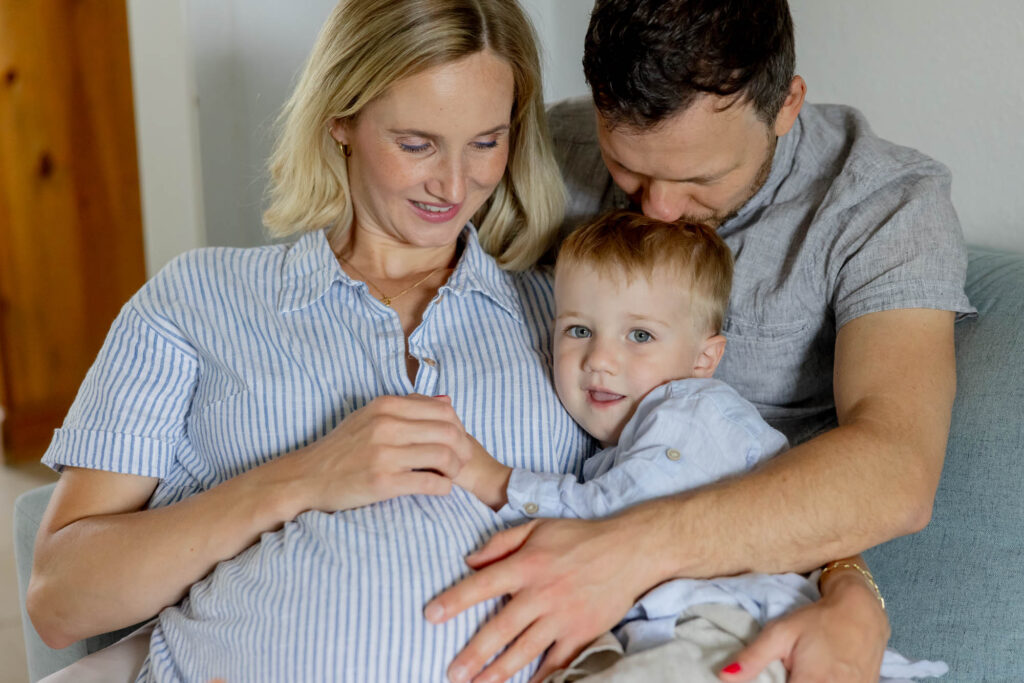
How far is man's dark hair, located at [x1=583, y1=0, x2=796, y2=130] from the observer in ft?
4.95

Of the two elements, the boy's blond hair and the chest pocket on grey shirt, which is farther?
the chest pocket on grey shirt

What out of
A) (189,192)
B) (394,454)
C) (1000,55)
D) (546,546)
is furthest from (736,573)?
(189,192)

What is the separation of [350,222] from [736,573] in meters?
0.93

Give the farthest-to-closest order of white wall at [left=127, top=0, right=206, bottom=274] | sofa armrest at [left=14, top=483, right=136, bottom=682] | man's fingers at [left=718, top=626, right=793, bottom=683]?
white wall at [left=127, top=0, right=206, bottom=274] < sofa armrest at [left=14, top=483, right=136, bottom=682] < man's fingers at [left=718, top=626, right=793, bottom=683]

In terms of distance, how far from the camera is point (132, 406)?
5.08 ft

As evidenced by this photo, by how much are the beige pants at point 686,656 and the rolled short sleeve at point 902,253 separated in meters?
0.53

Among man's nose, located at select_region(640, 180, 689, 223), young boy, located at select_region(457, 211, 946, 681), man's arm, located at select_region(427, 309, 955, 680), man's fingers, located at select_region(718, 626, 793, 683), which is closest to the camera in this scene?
man's fingers, located at select_region(718, 626, 793, 683)

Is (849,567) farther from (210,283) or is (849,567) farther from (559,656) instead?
(210,283)

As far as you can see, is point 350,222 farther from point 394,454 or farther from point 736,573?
point 736,573

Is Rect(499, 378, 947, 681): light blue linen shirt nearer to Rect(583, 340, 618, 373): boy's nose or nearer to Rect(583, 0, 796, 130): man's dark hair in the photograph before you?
Rect(583, 340, 618, 373): boy's nose

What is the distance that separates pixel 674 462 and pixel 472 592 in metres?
0.34

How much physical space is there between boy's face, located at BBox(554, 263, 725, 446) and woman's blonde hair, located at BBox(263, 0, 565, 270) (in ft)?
1.10

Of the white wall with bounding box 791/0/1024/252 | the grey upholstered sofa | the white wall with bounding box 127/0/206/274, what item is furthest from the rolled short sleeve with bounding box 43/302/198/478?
the white wall with bounding box 791/0/1024/252

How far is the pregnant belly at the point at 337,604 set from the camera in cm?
128
